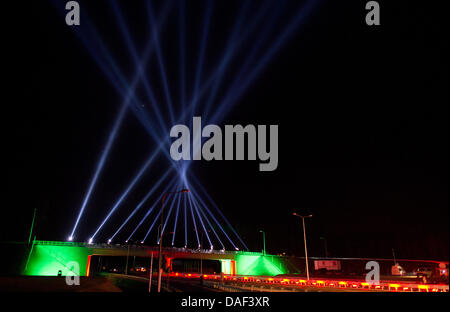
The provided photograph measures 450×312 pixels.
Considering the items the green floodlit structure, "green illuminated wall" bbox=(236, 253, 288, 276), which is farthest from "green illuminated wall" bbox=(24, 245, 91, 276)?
"green illuminated wall" bbox=(236, 253, 288, 276)

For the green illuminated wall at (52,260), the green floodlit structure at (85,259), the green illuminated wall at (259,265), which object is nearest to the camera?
the green illuminated wall at (52,260)

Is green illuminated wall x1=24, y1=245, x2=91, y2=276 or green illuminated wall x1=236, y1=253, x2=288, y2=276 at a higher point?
green illuminated wall x1=24, y1=245, x2=91, y2=276

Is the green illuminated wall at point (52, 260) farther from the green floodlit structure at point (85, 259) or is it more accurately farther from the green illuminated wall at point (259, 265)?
the green illuminated wall at point (259, 265)

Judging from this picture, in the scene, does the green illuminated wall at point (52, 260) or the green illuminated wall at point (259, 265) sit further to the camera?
the green illuminated wall at point (259, 265)

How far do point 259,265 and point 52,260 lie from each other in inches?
2275

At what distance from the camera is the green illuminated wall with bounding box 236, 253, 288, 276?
101 metres

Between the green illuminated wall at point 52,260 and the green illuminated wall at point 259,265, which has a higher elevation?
the green illuminated wall at point 52,260

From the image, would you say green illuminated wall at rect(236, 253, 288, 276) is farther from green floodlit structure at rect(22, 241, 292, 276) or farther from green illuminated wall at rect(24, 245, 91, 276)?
green illuminated wall at rect(24, 245, 91, 276)

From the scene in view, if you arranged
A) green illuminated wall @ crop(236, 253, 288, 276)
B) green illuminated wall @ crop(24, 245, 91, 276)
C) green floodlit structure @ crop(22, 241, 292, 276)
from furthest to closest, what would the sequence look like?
1. green illuminated wall @ crop(236, 253, 288, 276)
2. green floodlit structure @ crop(22, 241, 292, 276)
3. green illuminated wall @ crop(24, 245, 91, 276)

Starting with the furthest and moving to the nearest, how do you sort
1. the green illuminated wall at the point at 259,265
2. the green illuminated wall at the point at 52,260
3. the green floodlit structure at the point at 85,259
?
the green illuminated wall at the point at 259,265 < the green floodlit structure at the point at 85,259 < the green illuminated wall at the point at 52,260

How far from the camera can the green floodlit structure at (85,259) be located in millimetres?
75062

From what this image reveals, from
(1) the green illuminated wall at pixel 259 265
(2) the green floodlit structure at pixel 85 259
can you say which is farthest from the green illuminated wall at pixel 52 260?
(1) the green illuminated wall at pixel 259 265

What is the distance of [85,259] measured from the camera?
269 ft
